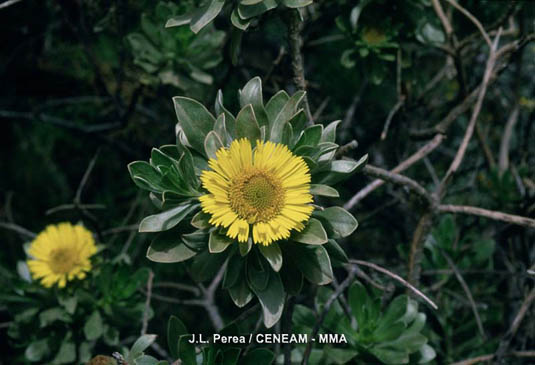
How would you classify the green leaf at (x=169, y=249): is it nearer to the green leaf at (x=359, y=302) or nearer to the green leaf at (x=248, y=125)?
the green leaf at (x=248, y=125)

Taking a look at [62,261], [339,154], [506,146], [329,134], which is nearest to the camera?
[329,134]

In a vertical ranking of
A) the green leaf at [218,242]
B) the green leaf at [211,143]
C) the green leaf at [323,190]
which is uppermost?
the green leaf at [211,143]

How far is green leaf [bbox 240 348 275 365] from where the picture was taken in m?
1.23

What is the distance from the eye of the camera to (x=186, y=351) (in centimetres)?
121

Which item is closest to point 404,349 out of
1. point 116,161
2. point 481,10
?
point 481,10

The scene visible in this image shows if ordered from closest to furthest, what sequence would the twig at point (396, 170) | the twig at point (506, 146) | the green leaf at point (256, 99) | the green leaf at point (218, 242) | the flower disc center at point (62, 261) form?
the green leaf at point (218, 242), the green leaf at point (256, 99), the twig at point (396, 170), the flower disc center at point (62, 261), the twig at point (506, 146)

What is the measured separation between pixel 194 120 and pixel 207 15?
0.24 meters

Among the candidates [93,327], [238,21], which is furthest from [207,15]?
[93,327]

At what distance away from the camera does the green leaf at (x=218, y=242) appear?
1075 millimetres

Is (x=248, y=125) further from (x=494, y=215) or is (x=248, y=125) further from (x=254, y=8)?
(x=494, y=215)

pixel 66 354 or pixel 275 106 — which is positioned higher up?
pixel 275 106

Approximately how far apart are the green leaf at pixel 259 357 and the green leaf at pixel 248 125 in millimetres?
490

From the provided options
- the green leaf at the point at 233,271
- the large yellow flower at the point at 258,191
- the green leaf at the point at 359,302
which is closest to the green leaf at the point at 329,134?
the large yellow flower at the point at 258,191

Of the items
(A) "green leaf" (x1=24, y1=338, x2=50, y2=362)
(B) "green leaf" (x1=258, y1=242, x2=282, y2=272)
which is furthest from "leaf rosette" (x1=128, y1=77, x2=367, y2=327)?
(A) "green leaf" (x1=24, y1=338, x2=50, y2=362)
